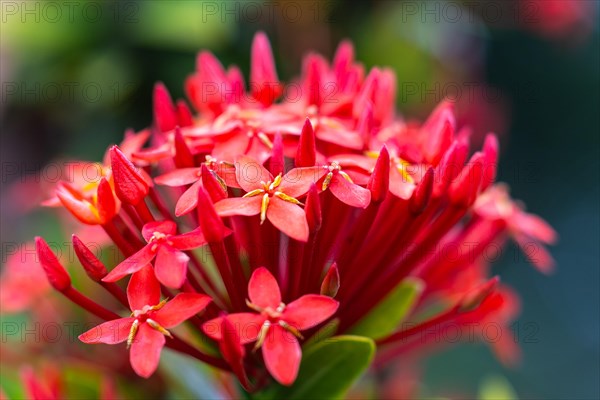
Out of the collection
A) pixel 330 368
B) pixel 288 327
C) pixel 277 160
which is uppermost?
pixel 277 160

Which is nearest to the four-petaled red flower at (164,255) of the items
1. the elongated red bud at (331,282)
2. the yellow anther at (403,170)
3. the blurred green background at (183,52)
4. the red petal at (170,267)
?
the red petal at (170,267)

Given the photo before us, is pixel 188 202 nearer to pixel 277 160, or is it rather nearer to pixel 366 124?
pixel 277 160

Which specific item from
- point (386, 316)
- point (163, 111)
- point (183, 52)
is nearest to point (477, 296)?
point (386, 316)

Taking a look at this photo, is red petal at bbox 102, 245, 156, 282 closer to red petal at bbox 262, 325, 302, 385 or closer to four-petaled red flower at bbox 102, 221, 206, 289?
four-petaled red flower at bbox 102, 221, 206, 289

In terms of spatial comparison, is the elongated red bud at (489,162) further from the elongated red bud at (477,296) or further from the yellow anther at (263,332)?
the yellow anther at (263,332)

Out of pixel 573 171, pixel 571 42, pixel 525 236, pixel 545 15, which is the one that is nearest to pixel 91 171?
pixel 525 236

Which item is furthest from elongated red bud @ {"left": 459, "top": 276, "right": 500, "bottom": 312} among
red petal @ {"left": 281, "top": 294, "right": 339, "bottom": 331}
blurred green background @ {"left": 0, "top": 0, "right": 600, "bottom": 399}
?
blurred green background @ {"left": 0, "top": 0, "right": 600, "bottom": 399}
